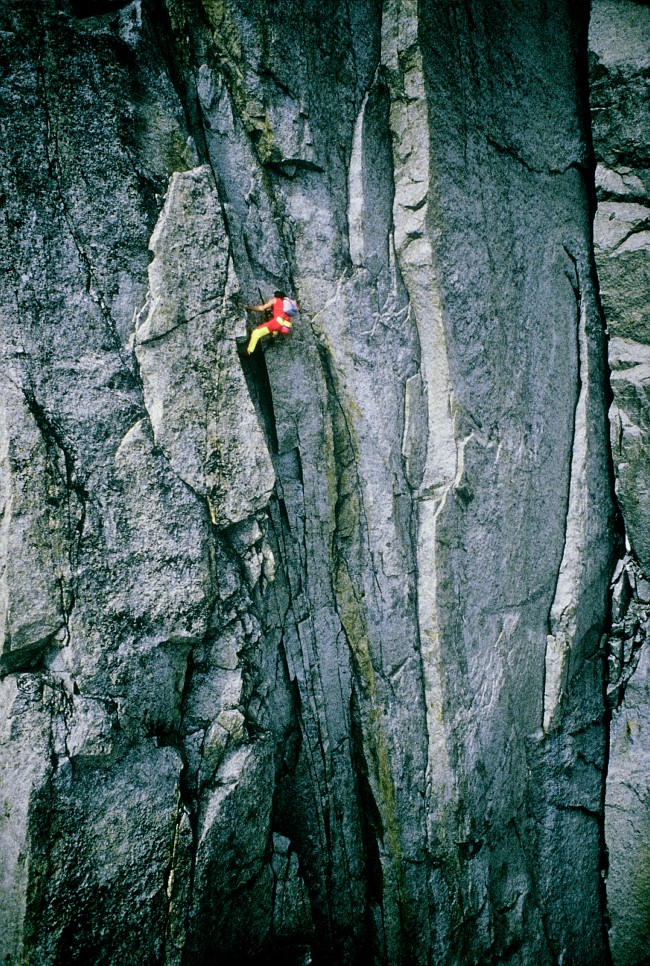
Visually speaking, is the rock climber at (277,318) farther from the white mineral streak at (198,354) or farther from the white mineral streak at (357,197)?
the white mineral streak at (357,197)

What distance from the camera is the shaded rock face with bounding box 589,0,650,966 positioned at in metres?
3.45

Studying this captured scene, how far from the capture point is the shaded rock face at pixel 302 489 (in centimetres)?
264

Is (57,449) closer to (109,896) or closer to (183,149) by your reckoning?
(183,149)

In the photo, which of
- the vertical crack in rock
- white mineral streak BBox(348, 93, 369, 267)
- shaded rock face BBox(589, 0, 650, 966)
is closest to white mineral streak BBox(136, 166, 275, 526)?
white mineral streak BBox(348, 93, 369, 267)

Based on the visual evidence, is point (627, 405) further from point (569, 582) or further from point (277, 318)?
point (277, 318)

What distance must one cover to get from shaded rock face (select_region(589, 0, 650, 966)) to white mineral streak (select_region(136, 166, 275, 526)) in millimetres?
2667

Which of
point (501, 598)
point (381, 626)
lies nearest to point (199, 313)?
point (381, 626)

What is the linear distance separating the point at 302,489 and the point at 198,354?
1.01 meters

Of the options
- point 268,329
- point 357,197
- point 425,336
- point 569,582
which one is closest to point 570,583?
point 569,582

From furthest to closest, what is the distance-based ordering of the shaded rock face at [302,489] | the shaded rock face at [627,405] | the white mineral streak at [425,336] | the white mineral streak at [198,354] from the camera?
the shaded rock face at [627,405] < the white mineral streak at [425,336] < the white mineral streak at [198,354] < the shaded rock face at [302,489]

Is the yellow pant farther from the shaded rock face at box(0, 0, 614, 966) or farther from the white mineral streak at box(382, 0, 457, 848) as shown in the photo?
the white mineral streak at box(382, 0, 457, 848)

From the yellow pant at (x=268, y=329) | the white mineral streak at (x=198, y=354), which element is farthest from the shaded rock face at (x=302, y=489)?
the yellow pant at (x=268, y=329)

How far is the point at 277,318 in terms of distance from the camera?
9.52 ft

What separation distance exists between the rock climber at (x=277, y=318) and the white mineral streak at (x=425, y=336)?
85 cm
